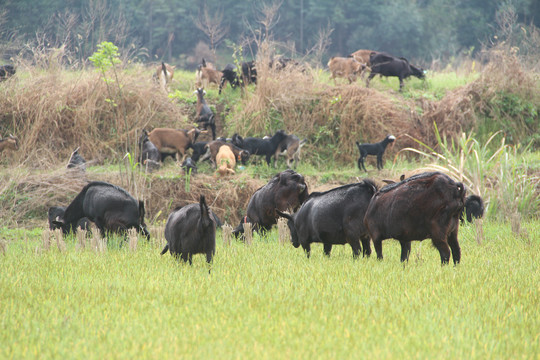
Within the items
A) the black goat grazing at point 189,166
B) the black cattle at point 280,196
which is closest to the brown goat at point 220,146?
the black goat grazing at point 189,166

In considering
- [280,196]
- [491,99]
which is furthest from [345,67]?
[280,196]

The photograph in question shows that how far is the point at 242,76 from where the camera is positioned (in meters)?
19.2

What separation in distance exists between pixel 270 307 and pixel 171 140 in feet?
34.9

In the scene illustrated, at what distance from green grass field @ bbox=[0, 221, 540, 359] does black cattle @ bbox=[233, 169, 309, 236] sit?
1.28 metres

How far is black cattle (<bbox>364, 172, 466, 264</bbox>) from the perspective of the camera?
20.0ft

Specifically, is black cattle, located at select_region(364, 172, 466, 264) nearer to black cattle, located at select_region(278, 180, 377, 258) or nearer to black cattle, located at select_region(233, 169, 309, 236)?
black cattle, located at select_region(278, 180, 377, 258)

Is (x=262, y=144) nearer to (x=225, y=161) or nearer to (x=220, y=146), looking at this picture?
(x=220, y=146)

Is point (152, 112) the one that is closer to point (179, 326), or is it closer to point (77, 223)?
point (77, 223)

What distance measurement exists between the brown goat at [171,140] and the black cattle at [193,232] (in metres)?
8.70

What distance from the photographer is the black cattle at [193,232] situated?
6258 millimetres

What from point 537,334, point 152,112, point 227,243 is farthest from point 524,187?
point 152,112

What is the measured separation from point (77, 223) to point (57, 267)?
3.66 meters

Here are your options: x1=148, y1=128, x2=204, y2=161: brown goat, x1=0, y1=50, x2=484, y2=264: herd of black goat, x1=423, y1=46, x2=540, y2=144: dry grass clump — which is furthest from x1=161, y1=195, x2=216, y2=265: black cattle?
x1=423, y1=46, x2=540, y2=144: dry grass clump

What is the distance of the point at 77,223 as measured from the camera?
1047 cm
